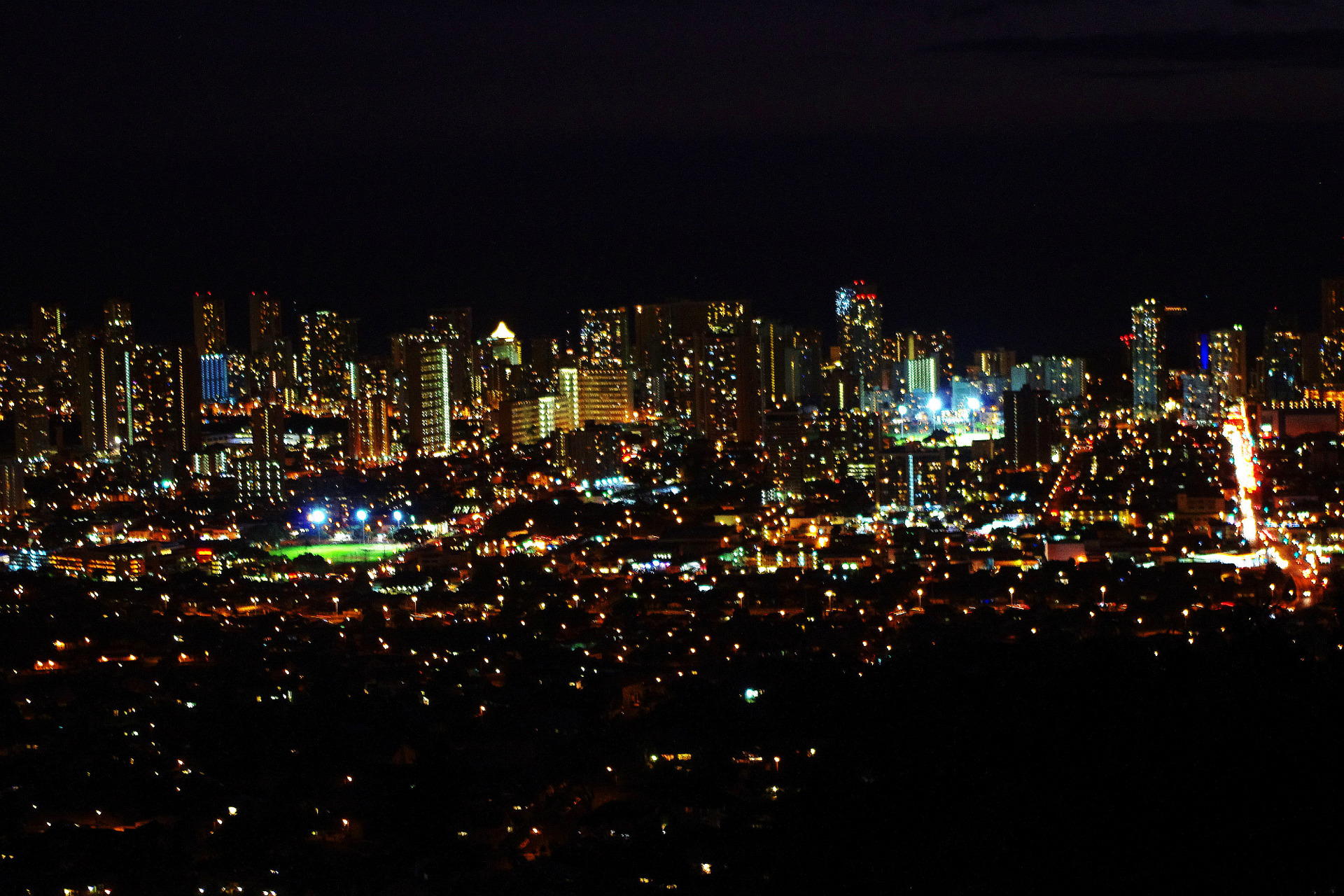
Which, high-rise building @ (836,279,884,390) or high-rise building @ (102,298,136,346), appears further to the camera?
high-rise building @ (836,279,884,390)

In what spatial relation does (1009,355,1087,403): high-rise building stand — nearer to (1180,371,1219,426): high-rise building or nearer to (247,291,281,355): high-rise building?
(1180,371,1219,426): high-rise building

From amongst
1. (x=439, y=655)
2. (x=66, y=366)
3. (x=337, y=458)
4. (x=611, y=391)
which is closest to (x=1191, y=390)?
(x=611, y=391)

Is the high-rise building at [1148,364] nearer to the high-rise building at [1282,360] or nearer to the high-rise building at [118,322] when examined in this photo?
the high-rise building at [1282,360]

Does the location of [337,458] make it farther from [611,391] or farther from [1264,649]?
[1264,649]

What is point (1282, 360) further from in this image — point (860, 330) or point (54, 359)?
point (54, 359)

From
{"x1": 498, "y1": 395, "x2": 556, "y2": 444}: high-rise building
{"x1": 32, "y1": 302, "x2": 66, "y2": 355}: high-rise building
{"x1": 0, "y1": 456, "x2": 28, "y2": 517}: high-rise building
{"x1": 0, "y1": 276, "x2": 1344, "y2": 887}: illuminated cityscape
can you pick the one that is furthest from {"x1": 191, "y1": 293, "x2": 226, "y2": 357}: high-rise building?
{"x1": 0, "y1": 456, "x2": 28, "y2": 517}: high-rise building

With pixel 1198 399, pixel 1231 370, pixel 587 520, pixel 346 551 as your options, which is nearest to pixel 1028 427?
pixel 1198 399

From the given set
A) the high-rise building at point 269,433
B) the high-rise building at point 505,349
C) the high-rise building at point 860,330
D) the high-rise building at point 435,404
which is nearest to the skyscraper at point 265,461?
the high-rise building at point 269,433
